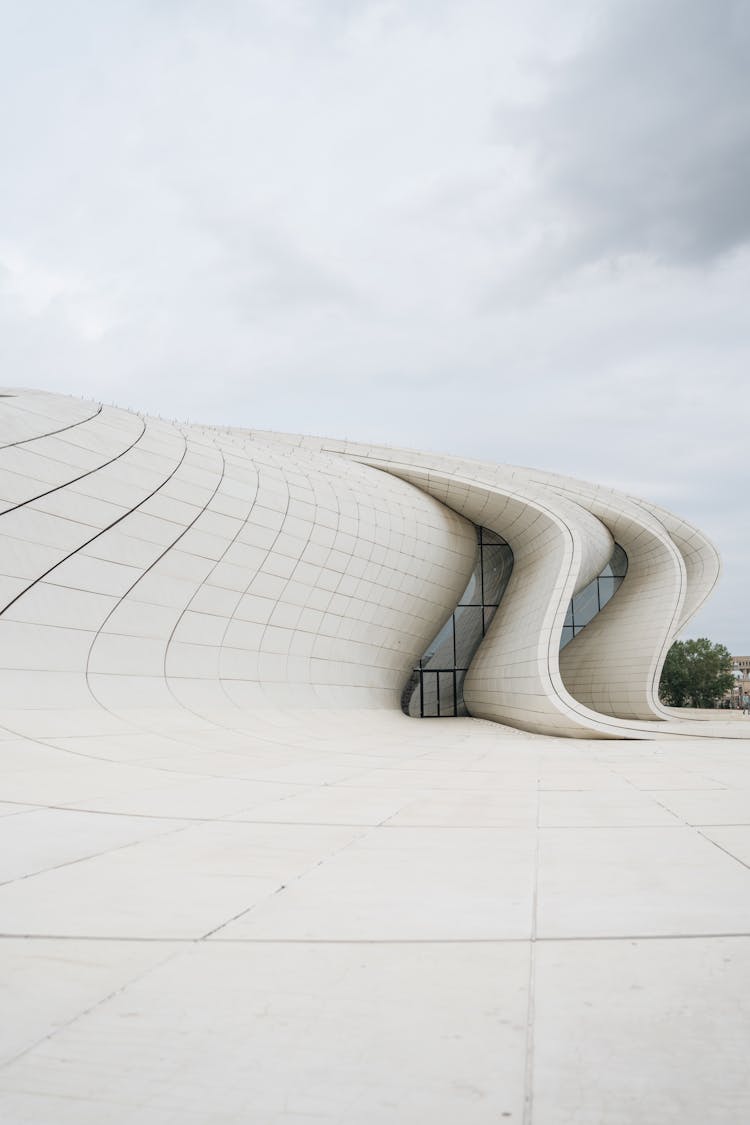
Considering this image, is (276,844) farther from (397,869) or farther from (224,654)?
(224,654)

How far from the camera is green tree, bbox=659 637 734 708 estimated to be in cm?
6619

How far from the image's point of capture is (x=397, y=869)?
14.1 ft

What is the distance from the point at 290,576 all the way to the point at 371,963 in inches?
733

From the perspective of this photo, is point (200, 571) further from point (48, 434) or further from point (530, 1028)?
point (530, 1028)

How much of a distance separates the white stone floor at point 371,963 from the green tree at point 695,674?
2580 inches

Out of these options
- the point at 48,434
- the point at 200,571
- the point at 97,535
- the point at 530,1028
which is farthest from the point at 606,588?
the point at 530,1028

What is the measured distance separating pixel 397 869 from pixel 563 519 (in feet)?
71.1

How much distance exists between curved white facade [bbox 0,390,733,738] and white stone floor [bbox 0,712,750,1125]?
804cm

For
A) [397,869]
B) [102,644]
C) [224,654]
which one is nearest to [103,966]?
[397,869]

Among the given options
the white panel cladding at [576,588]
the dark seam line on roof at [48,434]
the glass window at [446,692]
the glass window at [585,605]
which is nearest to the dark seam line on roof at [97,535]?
the dark seam line on roof at [48,434]

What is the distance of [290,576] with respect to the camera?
2139cm

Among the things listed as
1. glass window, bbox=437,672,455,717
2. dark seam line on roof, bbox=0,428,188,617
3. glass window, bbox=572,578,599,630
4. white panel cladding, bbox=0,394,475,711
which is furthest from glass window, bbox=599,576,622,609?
dark seam line on roof, bbox=0,428,188,617

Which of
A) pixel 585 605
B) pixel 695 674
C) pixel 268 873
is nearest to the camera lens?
pixel 268 873

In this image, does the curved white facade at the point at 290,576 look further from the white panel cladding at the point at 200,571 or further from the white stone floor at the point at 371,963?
the white stone floor at the point at 371,963
